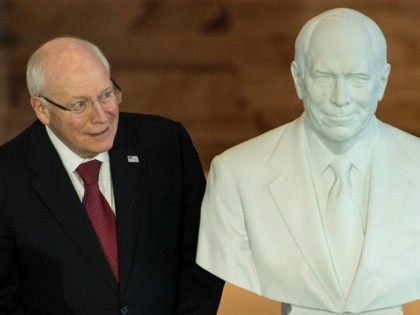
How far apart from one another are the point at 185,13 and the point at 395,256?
8.95ft

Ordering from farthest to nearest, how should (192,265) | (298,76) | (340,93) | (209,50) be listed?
(209,50)
(192,265)
(298,76)
(340,93)

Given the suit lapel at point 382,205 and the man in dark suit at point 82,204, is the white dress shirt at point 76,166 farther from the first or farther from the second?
the suit lapel at point 382,205

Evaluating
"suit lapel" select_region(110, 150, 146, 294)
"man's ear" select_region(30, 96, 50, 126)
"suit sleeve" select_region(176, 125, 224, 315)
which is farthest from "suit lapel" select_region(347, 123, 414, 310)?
"man's ear" select_region(30, 96, 50, 126)

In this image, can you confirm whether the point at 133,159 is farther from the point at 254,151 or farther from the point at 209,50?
the point at 209,50

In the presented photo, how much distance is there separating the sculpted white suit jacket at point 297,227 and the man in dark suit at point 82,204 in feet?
0.63

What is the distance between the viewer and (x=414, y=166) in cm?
244

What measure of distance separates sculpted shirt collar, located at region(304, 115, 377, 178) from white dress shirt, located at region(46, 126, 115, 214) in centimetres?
57

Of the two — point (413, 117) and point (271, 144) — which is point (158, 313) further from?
point (413, 117)

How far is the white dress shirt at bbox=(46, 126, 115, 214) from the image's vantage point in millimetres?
2615

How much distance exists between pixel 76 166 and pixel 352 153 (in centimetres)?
73

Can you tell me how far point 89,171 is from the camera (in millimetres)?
2598

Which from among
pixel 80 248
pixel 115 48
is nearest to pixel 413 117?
pixel 115 48

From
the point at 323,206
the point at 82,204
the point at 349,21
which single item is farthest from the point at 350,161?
the point at 82,204

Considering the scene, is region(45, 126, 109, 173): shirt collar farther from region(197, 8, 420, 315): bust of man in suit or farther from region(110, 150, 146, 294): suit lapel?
region(197, 8, 420, 315): bust of man in suit
